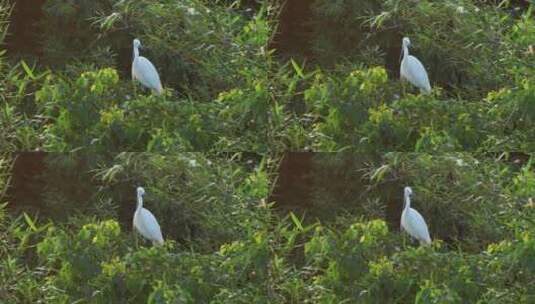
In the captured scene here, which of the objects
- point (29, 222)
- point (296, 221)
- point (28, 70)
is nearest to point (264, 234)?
point (296, 221)

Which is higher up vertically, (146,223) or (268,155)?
(268,155)

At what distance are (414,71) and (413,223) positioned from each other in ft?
1.57

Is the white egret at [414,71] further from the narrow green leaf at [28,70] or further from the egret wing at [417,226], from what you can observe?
the narrow green leaf at [28,70]

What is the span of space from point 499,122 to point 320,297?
793 mm

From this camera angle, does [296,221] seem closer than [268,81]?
Yes

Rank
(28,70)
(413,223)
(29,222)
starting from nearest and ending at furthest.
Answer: (413,223)
(29,222)
(28,70)

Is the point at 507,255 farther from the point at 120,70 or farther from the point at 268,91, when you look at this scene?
the point at 120,70

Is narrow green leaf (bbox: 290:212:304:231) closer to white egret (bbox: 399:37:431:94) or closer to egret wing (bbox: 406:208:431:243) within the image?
egret wing (bbox: 406:208:431:243)

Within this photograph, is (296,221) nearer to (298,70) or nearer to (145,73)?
(298,70)

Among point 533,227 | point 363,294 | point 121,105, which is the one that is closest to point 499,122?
point 533,227

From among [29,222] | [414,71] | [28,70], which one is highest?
[414,71]

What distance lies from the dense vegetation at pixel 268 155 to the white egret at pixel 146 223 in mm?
48

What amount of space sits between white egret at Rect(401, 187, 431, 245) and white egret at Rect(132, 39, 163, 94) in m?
0.86

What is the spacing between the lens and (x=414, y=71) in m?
5.12
